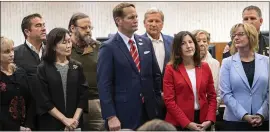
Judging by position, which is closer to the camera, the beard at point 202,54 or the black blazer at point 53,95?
the black blazer at point 53,95

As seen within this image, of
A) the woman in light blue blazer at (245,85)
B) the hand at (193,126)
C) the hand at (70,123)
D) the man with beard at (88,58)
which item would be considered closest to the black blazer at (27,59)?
the man with beard at (88,58)

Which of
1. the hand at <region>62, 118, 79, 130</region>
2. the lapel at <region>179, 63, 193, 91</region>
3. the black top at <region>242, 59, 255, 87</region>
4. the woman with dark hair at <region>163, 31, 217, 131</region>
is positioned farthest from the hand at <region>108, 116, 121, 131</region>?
the black top at <region>242, 59, 255, 87</region>

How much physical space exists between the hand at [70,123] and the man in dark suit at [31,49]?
25cm

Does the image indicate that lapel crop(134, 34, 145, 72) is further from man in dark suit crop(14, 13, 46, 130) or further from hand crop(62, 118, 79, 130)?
man in dark suit crop(14, 13, 46, 130)

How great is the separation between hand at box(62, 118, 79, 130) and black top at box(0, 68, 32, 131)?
0.88 ft

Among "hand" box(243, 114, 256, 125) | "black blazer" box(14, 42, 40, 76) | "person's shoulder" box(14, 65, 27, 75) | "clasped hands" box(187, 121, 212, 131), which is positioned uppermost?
"black blazer" box(14, 42, 40, 76)

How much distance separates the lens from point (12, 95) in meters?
3.15

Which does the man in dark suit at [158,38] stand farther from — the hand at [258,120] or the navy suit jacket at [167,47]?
the hand at [258,120]

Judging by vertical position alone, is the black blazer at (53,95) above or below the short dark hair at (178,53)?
below

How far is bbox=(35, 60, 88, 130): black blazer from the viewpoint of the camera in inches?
125

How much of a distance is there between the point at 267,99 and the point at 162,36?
3.29 ft

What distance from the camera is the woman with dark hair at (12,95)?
311 centimetres

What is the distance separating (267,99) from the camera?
133 inches

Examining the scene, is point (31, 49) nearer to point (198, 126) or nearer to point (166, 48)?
point (166, 48)
